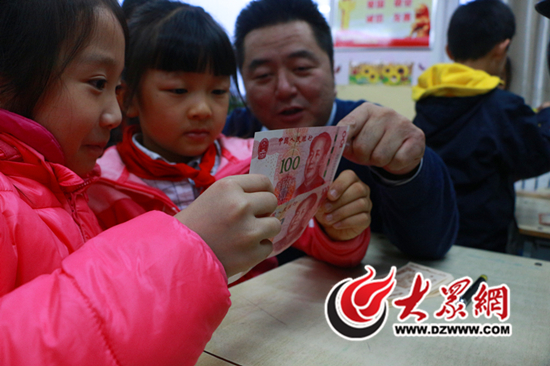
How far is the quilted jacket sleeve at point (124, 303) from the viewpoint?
0.42 meters

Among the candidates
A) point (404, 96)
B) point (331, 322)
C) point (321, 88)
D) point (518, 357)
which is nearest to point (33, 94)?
point (331, 322)

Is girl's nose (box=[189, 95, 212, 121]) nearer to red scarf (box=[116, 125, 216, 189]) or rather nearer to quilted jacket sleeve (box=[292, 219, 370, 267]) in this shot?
red scarf (box=[116, 125, 216, 189])

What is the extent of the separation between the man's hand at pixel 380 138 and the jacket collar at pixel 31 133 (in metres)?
0.58

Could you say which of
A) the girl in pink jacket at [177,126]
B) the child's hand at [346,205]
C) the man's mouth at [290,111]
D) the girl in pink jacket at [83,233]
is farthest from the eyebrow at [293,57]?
the girl in pink jacket at [83,233]

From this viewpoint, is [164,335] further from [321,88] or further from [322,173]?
[321,88]

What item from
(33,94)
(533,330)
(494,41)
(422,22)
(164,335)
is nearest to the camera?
(164,335)

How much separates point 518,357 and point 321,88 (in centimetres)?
106

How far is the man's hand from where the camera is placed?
35.1 inches

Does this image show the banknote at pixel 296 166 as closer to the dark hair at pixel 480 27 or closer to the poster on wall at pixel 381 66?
the dark hair at pixel 480 27

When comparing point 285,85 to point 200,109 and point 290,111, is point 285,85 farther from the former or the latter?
point 200,109

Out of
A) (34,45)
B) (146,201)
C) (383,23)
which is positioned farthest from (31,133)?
(383,23)

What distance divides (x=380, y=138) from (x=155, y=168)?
58 centimetres

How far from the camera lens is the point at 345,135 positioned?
81cm

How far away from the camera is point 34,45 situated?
0.57 m
